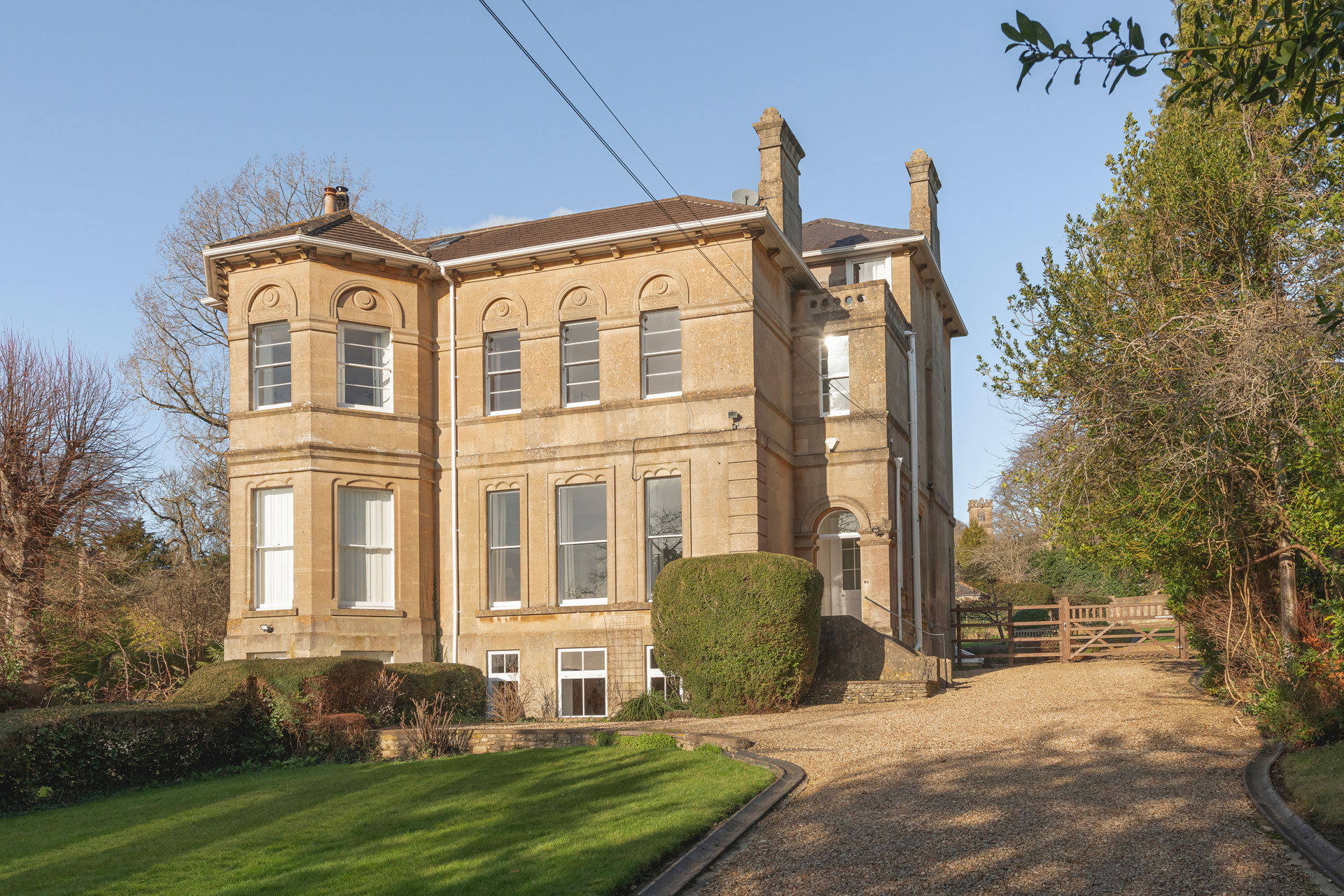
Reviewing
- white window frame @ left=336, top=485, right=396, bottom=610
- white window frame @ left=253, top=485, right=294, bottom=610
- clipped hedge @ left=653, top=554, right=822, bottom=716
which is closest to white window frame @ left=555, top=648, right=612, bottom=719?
white window frame @ left=336, top=485, right=396, bottom=610

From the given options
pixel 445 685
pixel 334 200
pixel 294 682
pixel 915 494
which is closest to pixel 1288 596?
pixel 915 494

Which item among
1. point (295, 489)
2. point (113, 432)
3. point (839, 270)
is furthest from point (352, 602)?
point (839, 270)

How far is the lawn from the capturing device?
8625mm

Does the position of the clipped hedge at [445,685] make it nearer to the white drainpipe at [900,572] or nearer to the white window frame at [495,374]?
the white window frame at [495,374]

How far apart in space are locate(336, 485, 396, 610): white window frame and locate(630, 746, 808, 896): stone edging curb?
11254 mm

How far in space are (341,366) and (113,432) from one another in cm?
628

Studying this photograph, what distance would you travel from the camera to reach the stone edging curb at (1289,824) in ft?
24.7

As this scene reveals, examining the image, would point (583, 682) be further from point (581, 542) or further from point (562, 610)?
point (581, 542)

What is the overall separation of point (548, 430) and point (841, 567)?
680 centimetres

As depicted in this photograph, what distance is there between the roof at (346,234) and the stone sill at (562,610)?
7.09 m

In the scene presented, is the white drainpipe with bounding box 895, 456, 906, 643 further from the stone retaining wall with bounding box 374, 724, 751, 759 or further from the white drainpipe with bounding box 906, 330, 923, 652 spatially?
the stone retaining wall with bounding box 374, 724, 751, 759

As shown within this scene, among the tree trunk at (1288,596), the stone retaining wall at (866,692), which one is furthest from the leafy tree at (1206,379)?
the stone retaining wall at (866,692)

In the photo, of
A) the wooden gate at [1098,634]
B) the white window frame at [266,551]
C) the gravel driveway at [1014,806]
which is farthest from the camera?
the wooden gate at [1098,634]

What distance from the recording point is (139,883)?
28.0 feet
